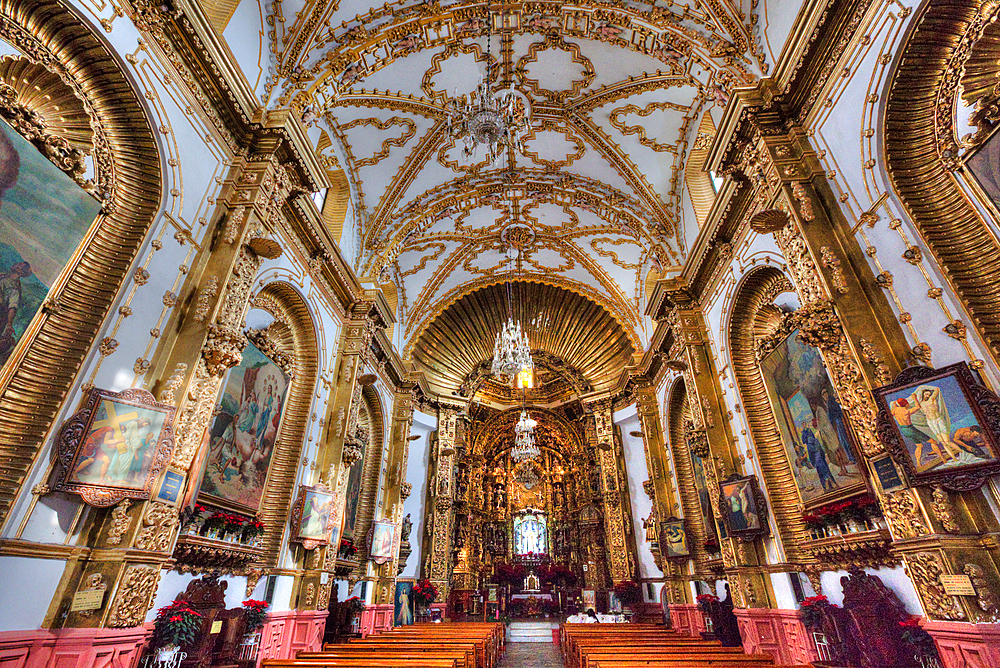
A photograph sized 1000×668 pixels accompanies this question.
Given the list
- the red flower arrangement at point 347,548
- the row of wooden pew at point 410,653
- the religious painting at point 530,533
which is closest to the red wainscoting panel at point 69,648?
the row of wooden pew at point 410,653

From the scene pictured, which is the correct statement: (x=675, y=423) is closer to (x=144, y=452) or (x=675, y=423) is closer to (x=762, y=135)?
(x=762, y=135)

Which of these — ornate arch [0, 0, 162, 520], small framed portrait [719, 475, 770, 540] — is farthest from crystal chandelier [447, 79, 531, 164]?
small framed portrait [719, 475, 770, 540]

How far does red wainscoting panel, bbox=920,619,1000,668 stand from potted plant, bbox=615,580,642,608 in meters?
12.6

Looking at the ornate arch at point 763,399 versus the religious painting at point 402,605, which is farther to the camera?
the religious painting at point 402,605

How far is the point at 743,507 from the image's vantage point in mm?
8758

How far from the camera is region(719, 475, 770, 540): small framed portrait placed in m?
8.44

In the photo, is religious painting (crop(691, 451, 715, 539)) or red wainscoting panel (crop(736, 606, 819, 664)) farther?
religious painting (crop(691, 451, 715, 539))

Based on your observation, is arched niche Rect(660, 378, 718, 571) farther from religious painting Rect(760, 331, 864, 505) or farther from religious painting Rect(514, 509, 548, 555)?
religious painting Rect(514, 509, 548, 555)

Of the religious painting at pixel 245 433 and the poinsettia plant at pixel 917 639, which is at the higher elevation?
the religious painting at pixel 245 433

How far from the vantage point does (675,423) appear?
13.6m

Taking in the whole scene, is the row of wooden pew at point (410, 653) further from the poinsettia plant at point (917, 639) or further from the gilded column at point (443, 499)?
the gilded column at point (443, 499)

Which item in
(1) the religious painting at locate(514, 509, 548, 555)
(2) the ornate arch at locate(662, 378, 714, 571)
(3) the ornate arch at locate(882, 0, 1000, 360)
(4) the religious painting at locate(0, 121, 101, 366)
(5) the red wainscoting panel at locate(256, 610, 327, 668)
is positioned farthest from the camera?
(1) the religious painting at locate(514, 509, 548, 555)

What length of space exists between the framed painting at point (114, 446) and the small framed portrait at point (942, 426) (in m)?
7.74

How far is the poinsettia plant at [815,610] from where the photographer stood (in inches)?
267
